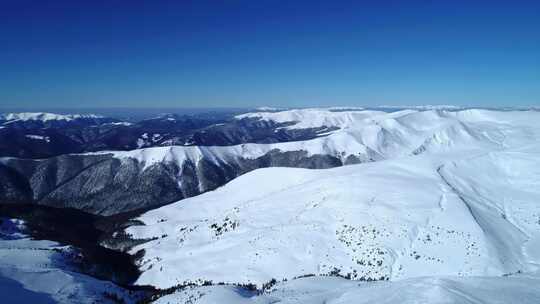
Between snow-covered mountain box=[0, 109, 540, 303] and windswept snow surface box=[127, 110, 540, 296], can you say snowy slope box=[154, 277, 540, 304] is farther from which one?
windswept snow surface box=[127, 110, 540, 296]

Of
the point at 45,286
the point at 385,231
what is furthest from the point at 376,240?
the point at 45,286

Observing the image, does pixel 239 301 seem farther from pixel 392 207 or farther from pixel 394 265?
pixel 392 207

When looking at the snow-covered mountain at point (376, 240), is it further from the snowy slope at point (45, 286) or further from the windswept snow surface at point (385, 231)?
the snowy slope at point (45, 286)

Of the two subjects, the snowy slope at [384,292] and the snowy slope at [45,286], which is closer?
the snowy slope at [384,292]

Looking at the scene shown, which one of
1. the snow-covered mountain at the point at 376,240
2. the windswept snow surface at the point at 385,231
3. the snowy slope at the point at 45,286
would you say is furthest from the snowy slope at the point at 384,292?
the snowy slope at the point at 45,286

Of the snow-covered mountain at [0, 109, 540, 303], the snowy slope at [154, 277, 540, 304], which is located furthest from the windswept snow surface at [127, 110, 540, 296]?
the snowy slope at [154, 277, 540, 304]

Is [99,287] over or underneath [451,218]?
underneath

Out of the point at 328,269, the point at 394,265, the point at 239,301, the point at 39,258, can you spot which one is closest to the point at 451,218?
the point at 394,265

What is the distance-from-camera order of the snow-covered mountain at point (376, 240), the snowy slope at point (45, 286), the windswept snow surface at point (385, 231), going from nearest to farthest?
the snow-covered mountain at point (376, 240) → the snowy slope at point (45, 286) → the windswept snow surface at point (385, 231)
